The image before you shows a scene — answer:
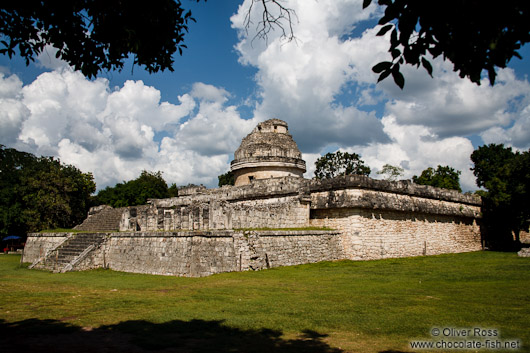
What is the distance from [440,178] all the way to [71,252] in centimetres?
3419

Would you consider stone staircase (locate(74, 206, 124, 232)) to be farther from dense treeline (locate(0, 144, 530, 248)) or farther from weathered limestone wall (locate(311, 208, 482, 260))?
weathered limestone wall (locate(311, 208, 482, 260))

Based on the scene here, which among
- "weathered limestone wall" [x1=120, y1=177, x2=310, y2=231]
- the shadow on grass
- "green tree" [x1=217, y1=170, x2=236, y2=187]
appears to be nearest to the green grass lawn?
the shadow on grass

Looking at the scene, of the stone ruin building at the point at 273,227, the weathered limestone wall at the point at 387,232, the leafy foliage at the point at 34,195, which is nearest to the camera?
the stone ruin building at the point at 273,227

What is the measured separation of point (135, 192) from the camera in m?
51.8

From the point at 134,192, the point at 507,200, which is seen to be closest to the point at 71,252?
the point at 507,200

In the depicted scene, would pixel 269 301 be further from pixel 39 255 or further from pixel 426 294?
pixel 39 255

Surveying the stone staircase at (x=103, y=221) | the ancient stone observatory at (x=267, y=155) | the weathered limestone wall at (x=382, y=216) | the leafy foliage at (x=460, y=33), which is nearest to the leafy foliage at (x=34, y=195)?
the stone staircase at (x=103, y=221)

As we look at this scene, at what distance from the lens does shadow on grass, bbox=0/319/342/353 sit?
573 centimetres

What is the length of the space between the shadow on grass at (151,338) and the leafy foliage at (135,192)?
4439 centimetres

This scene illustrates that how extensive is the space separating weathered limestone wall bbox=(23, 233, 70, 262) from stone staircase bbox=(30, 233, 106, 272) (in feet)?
4.14

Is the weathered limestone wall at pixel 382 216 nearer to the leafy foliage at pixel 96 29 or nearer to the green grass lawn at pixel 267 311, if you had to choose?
the green grass lawn at pixel 267 311

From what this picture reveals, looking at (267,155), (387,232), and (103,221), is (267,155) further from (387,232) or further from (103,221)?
(103,221)

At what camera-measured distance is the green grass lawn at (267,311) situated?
6.08m

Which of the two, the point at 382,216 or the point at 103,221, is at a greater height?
the point at 103,221
